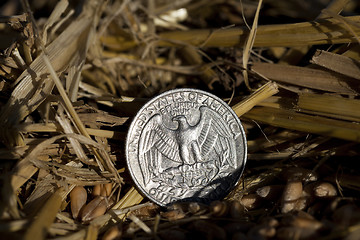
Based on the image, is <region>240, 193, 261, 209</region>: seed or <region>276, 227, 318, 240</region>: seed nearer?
<region>276, 227, 318, 240</region>: seed

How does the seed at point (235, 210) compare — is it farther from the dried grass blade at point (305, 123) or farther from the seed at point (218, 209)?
the dried grass blade at point (305, 123)

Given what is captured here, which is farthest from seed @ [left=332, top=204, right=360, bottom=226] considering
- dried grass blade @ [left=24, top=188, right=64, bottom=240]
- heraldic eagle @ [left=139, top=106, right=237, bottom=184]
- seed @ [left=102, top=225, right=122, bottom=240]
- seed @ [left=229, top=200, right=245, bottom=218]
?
dried grass blade @ [left=24, top=188, right=64, bottom=240]

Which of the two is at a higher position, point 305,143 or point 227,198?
point 305,143

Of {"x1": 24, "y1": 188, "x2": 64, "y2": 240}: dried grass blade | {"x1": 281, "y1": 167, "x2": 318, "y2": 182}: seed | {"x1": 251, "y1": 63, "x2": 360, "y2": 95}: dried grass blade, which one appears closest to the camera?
{"x1": 24, "y1": 188, "x2": 64, "y2": 240}: dried grass blade

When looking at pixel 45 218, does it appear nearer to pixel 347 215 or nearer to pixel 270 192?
pixel 270 192

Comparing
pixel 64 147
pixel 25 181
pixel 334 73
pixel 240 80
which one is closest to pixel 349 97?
pixel 334 73

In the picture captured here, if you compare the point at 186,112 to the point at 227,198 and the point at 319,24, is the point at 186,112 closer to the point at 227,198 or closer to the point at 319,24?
the point at 227,198

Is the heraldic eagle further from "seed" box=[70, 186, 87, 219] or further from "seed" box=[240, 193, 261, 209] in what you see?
"seed" box=[70, 186, 87, 219]
